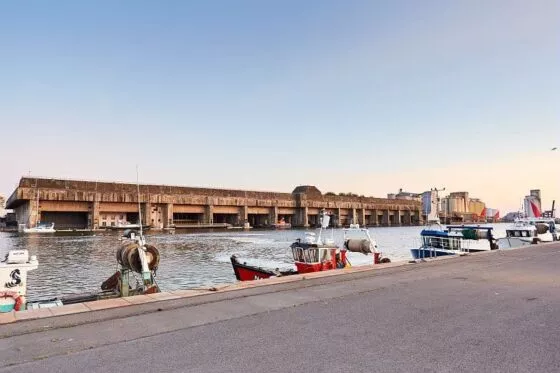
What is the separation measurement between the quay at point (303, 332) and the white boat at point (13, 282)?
3.88 metres

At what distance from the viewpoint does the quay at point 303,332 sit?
5.43 metres

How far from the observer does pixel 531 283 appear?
1269cm

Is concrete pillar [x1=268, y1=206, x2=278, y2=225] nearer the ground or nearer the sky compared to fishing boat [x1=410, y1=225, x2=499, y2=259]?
nearer the sky

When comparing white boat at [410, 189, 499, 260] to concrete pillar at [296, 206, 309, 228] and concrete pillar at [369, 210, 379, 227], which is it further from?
concrete pillar at [369, 210, 379, 227]

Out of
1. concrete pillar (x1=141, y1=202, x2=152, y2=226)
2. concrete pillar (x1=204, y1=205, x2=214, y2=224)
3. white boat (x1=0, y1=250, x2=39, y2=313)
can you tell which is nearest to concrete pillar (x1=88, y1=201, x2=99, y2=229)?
concrete pillar (x1=141, y1=202, x2=152, y2=226)

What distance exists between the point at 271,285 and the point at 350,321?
15.4 feet

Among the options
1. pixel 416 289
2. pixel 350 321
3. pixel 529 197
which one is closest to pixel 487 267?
pixel 416 289

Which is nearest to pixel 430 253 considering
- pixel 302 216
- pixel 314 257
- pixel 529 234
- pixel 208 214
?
pixel 314 257

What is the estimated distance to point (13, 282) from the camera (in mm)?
11203

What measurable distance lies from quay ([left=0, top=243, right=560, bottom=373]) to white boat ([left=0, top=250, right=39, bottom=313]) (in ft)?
12.7

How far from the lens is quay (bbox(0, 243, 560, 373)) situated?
214 inches

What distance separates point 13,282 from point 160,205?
99630mm

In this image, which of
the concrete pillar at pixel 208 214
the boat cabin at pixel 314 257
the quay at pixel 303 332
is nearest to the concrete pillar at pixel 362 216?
the concrete pillar at pixel 208 214

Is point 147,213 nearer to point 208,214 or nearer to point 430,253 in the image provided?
point 208,214
